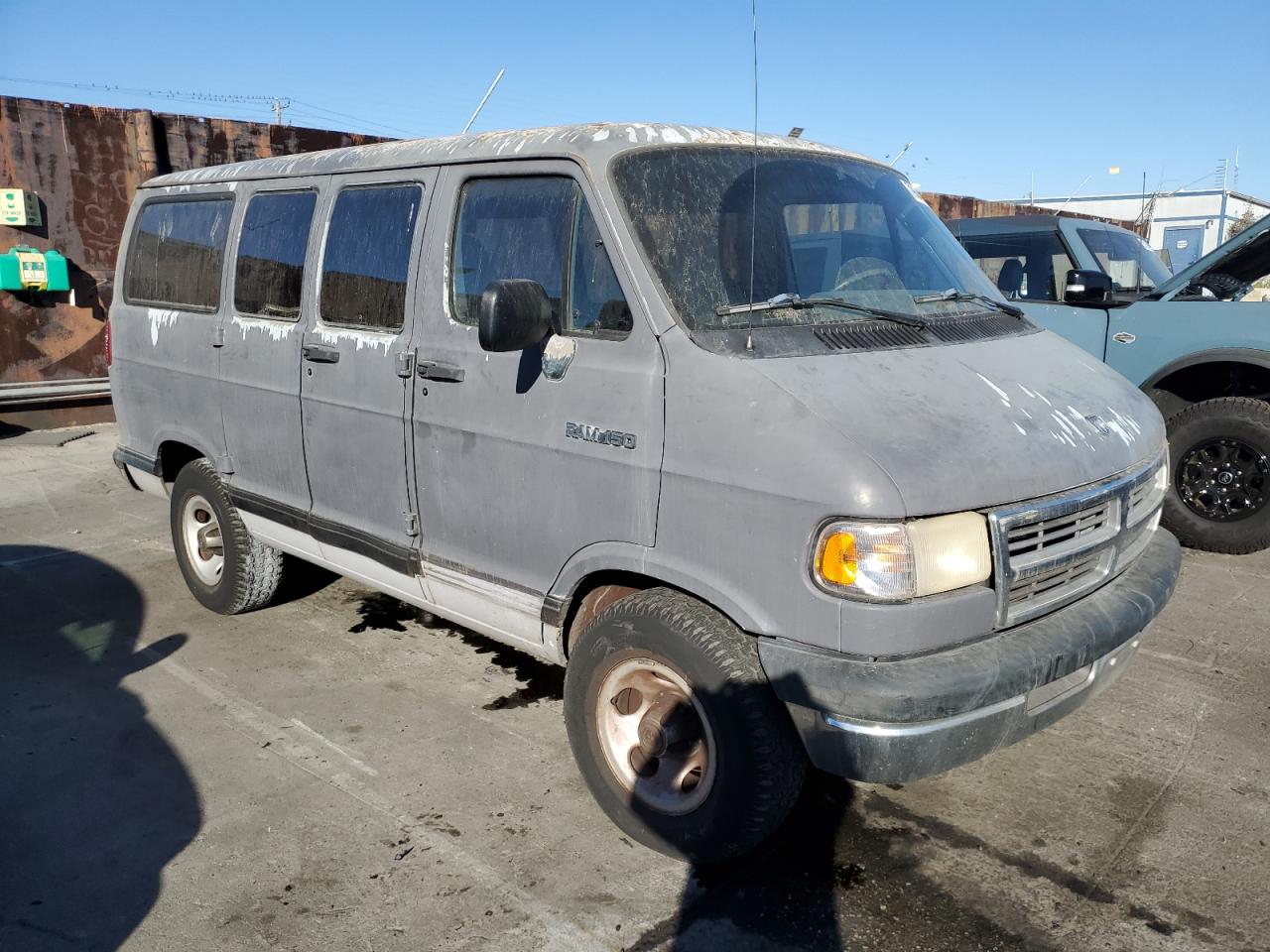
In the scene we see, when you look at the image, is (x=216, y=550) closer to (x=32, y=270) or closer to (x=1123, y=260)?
(x=1123, y=260)

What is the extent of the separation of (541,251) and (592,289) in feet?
1.00

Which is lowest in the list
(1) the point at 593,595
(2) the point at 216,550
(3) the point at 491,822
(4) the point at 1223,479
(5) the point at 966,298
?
(3) the point at 491,822

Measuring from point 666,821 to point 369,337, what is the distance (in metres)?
2.21

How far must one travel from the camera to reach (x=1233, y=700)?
418cm

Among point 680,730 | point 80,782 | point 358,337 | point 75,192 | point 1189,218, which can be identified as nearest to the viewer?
point 680,730

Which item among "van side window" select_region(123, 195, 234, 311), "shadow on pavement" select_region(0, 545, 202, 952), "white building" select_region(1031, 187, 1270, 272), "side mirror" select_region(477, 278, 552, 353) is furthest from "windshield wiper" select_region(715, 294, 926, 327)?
"white building" select_region(1031, 187, 1270, 272)

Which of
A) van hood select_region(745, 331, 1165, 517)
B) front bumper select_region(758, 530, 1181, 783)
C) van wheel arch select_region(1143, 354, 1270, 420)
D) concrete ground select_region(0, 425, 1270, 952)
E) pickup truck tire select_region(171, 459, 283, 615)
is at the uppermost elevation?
van hood select_region(745, 331, 1165, 517)

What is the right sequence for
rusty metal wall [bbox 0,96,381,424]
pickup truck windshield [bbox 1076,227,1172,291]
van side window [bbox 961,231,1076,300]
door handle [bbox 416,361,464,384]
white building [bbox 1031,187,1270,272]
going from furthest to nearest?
white building [bbox 1031,187,1270,272] < rusty metal wall [bbox 0,96,381,424] < pickup truck windshield [bbox 1076,227,1172,291] < van side window [bbox 961,231,1076,300] < door handle [bbox 416,361,464,384]

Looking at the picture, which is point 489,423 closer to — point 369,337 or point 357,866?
point 369,337

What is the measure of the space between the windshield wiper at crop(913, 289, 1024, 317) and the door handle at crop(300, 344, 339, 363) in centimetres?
235

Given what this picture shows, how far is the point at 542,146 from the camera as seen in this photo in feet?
11.1

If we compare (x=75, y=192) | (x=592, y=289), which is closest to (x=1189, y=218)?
(x=75, y=192)

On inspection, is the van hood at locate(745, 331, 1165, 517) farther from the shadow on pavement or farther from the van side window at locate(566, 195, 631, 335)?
the shadow on pavement

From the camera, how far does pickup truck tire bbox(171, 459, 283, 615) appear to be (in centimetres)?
502
